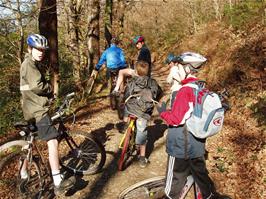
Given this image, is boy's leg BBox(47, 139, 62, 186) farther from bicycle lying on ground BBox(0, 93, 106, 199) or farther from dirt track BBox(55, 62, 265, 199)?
dirt track BBox(55, 62, 265, 199)

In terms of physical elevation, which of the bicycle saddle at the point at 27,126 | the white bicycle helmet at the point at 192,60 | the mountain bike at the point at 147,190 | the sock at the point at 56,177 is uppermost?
the white bicycle helmet at the point at 192,60

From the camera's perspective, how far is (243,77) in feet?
30.9

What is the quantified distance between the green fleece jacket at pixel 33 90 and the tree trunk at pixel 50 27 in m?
3.50

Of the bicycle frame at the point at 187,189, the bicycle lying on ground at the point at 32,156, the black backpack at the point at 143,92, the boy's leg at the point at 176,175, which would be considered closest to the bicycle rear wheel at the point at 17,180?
the bicycle lying on ground at the point at 32,156

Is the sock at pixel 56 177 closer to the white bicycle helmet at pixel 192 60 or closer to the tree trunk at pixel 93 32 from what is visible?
the white bicycle helmet at pixel 192 60

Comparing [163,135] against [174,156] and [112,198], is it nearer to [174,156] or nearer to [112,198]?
[112,198]

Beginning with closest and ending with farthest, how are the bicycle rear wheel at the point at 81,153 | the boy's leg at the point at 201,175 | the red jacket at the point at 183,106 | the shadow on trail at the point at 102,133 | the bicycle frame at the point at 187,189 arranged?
the red jacket at the point at 183,106 < the boy's leg at the point at 201,175 < the bicycle frame at the point at 187,189 < the bicycle rear wheel at the point at 81,153 < the shadow on trail at the point at 102,133

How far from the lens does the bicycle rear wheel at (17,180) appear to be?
474 cm

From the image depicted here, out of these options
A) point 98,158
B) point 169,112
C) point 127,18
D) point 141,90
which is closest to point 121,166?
point 98,158

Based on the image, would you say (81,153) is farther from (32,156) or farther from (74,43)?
(74,43)

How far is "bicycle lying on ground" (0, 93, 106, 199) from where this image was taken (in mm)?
4758

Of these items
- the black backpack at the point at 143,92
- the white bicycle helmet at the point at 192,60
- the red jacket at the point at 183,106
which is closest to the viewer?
the red jacket at the point at 183,106

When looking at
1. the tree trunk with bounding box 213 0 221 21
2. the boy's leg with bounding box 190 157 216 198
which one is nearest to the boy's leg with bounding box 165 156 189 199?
the boy's leg with bounding box 190 157 216 198

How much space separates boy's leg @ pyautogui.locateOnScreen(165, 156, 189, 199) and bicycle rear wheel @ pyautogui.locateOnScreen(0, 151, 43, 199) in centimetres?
228
